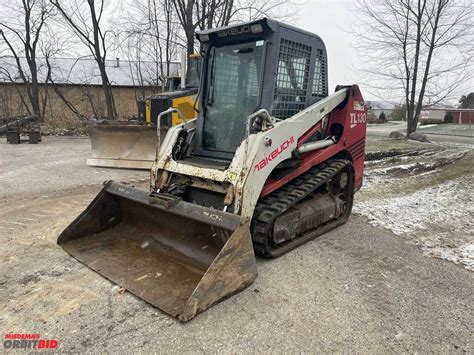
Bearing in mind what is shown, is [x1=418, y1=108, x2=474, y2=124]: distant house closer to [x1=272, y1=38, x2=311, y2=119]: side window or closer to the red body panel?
the red body panel

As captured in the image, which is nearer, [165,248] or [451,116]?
[165,248]

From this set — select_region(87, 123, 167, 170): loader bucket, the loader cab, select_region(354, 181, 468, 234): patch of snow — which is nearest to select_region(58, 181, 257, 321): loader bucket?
the loader cab

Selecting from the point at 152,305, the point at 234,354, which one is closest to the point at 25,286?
the point at 152,305

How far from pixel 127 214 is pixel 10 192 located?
329 centimetres

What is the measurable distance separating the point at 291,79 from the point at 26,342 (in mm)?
3342

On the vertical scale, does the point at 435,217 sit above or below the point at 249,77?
below

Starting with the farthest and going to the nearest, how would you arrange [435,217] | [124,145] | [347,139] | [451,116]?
[451,116], [124,145], [435,217], [347,139]

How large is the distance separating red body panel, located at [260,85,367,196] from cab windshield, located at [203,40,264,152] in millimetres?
646

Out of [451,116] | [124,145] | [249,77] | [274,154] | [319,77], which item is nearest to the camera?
[274,154]

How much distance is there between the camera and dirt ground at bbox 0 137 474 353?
2.48m

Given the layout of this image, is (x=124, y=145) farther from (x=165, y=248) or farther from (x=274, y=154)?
(x=274, y=154)

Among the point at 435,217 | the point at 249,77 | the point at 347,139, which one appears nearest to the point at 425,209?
the point at 435,217

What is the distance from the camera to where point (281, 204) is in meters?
3.65

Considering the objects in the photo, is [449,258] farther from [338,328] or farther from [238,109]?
[238,109]
